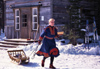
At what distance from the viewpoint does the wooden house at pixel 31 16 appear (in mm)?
13125

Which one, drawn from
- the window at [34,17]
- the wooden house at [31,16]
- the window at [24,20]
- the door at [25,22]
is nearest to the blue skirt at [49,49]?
the wooden house at [31,16]

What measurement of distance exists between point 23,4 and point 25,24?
180 cm

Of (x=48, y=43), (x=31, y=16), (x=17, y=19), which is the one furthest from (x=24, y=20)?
(x=48, y=43)

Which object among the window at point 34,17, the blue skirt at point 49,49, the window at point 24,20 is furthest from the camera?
the window at point 24,20

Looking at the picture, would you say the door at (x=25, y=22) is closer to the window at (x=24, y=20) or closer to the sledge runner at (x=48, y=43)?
the window at (x=24, y=20)

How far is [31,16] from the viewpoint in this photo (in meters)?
14.2

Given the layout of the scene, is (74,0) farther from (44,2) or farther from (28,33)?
(28,33)

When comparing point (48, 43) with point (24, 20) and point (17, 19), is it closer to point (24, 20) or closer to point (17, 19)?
point (24, 20)

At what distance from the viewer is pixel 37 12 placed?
13734mm

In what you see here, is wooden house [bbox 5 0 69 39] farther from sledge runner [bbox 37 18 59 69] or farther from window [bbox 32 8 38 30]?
sledge runner [bbox 37 18 59 69]

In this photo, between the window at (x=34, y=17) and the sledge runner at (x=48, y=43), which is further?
the window at (x=34, y=17)

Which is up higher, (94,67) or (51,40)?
(51,40)

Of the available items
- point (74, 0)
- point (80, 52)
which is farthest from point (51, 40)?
point (74, 0)

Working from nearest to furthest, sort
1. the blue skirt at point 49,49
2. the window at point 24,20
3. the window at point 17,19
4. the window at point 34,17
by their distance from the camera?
1. the blue skirt at point 49,49
2. the window at point 34,17
3. the window at point 24,20
4. the window at point 17,19
